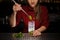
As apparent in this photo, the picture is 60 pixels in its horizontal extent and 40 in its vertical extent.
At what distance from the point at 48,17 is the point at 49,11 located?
55 millimetres

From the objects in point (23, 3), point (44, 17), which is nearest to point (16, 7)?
Answer: point (23, 3)

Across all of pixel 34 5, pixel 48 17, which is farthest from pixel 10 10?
pixel 48 17

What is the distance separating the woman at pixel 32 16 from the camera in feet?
4.69

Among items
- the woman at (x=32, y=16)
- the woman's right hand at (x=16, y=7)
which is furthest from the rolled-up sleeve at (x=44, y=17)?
the woman's right hand at (x=16, y=7)

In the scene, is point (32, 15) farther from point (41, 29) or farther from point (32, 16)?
point (41, 29)

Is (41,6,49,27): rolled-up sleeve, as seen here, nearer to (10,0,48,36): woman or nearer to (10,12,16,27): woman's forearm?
(10,0,48,36): woman

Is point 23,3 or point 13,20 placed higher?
point 23,3

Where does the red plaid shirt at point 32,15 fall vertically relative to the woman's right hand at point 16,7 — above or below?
below

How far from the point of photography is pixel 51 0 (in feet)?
4.79

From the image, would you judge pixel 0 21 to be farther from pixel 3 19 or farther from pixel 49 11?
pixel 49 11

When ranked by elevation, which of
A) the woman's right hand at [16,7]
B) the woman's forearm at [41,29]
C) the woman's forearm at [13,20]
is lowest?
the woman's forearm at [41,29]

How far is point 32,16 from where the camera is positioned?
56.2 inches

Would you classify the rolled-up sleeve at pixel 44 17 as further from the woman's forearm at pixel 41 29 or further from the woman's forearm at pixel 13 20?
the woman's forearm at pixel 13 20

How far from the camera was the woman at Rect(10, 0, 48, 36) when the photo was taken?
4.69 ft
